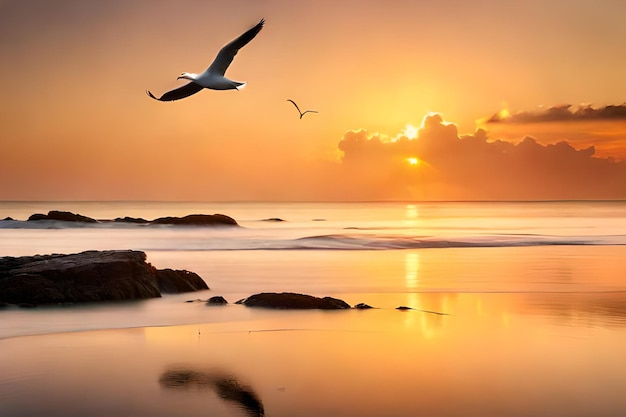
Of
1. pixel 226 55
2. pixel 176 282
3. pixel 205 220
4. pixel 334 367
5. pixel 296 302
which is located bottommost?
pixel 334 367

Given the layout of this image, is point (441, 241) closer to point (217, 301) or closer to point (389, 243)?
point (389, 243)

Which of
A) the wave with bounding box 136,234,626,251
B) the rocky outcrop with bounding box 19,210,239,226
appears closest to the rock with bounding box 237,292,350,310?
the wave with bounding box 136,234,626,251

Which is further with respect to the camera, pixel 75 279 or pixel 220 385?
pixel 75 279

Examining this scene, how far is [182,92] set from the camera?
12469 mm

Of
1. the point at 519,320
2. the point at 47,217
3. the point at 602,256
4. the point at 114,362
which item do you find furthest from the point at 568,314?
the point at 47,217

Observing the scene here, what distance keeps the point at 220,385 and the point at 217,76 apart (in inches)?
179

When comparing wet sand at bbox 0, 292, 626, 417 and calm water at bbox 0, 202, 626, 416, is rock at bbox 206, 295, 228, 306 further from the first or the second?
wet sand at bbox 0, 292, 626, 417

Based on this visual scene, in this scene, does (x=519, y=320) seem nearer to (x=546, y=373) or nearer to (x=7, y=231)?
(x=546, y=373)

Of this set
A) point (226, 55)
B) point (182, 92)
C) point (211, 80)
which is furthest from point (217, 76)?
point (182, 92)

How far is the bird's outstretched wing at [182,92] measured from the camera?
12359 millimetres

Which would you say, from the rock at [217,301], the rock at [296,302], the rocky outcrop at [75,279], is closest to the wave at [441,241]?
the rock at [217,301]

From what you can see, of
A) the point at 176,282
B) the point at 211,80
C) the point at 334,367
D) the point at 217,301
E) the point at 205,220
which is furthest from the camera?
the point at 205,220

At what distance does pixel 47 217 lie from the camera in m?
67.9

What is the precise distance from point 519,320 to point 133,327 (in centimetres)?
714
